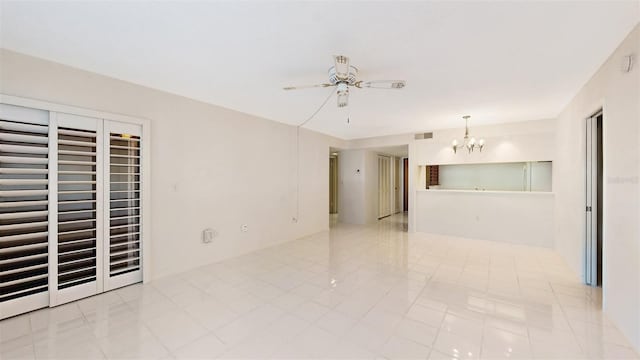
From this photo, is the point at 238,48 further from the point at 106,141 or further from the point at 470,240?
the point at 470,240

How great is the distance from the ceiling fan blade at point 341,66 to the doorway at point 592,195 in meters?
3.14

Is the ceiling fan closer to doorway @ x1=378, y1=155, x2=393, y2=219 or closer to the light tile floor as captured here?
the light tile floor

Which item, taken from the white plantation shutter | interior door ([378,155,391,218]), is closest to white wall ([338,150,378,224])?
interior door ([378,155,391,218])

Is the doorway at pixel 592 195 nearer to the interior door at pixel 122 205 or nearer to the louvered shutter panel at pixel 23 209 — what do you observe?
the interior door at pixel 122 205

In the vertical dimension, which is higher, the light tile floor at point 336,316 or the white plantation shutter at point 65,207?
the white plantation shutter at point 65,207

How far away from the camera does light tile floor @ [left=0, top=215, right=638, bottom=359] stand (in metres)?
2.01

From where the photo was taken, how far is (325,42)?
220 cm

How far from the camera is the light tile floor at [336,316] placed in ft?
6.61

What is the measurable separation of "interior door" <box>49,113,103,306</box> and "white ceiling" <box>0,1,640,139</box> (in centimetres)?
75

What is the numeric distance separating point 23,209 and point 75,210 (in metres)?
0.37

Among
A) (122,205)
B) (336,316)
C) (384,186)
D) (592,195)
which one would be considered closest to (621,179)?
(592,195)

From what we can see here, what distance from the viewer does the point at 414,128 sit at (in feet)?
18.9

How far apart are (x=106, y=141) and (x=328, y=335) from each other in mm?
3178

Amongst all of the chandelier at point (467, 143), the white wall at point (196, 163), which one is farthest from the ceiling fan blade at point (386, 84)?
the chandelier at point (467, 143)
